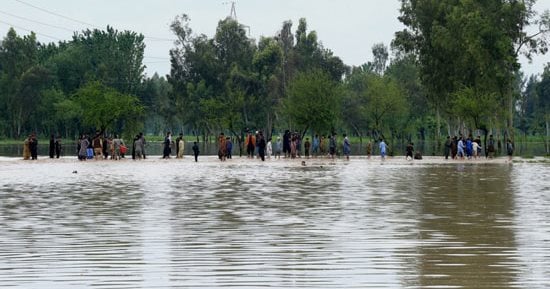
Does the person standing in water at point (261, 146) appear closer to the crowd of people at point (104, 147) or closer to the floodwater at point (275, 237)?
the crowd of people at point (104, 147)

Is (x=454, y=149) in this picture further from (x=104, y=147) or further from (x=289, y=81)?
(x=289, y=81)

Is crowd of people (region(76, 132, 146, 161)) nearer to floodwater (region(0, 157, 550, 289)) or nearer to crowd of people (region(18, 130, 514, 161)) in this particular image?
crowd of people (region(18, 130, 514, 161))

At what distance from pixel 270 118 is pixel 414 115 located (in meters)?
19.7

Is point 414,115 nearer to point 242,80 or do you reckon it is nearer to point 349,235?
point 242,80

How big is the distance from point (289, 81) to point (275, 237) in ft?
335

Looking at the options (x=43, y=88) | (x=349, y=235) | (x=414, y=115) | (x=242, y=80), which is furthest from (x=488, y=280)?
(x=43, y=88)

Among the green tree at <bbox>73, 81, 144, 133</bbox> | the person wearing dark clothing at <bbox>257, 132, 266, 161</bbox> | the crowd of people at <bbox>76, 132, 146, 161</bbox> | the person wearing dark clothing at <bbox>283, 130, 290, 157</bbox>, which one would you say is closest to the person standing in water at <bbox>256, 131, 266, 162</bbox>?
the person wearing dark clothing at <bbox>257, 132, 266, 161</bbox>

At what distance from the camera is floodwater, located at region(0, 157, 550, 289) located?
10.4 meters

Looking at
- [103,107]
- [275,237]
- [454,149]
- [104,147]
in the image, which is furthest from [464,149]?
[275,237]

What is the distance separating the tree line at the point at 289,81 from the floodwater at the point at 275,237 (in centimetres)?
4702

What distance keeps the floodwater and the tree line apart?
154ft

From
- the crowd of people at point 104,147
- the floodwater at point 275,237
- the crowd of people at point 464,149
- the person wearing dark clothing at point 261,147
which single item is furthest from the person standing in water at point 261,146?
the floodwater at point 275,237

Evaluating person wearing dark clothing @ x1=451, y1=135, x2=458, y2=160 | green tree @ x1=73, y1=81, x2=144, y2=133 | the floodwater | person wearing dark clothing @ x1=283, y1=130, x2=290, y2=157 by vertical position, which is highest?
green tree @ x1=73, y1=81, x2=144, y2=133

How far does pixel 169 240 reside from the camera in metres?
14.3
